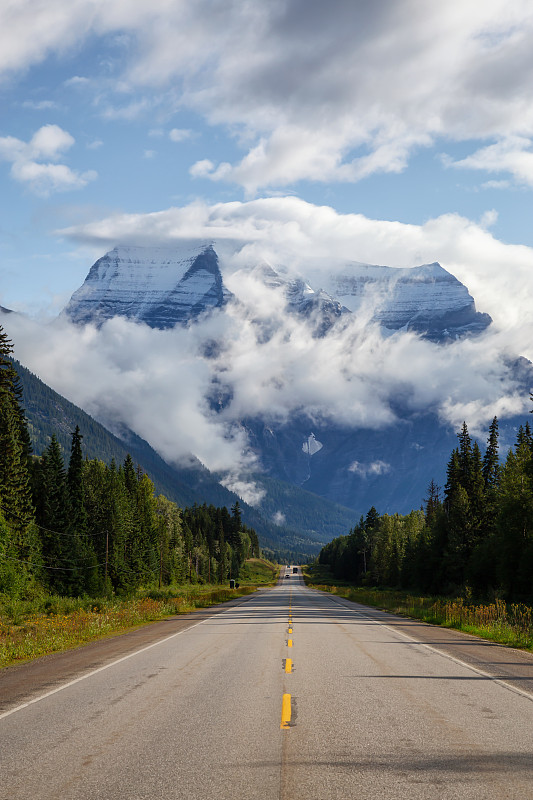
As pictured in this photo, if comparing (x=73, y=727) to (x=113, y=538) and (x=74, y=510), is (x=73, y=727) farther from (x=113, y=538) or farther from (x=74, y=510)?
(x=113, y=538)

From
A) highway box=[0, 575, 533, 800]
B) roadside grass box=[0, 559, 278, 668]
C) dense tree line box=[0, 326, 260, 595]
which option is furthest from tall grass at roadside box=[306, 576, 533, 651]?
dense tree line box=[0, 326, 260, 595]

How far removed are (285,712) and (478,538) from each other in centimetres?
6811

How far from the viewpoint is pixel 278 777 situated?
7.12 metres

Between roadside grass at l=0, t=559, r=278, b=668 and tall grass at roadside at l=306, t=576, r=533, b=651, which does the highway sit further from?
tall grass at roadside at l=306, t=576, r=533, b=651

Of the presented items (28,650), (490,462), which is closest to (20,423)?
(28,650)

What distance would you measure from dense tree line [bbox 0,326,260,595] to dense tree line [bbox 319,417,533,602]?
120 ft

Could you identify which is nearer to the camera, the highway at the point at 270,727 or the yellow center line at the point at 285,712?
the highway at the point at 270,727

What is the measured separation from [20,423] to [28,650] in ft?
155

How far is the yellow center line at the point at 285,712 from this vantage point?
31.4ft

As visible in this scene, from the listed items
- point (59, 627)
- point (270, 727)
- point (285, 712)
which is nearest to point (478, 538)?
point (59, 627)

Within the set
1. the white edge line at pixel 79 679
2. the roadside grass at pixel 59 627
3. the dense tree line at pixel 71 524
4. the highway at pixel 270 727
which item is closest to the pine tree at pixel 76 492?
the dense tree line at pixel 71 524

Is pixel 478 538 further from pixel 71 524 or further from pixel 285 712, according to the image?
pixel 285 712

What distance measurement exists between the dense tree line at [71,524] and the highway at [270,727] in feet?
139

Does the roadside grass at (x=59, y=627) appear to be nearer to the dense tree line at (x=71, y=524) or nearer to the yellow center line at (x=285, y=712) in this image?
the yellow center line at (x=285, y=712)
